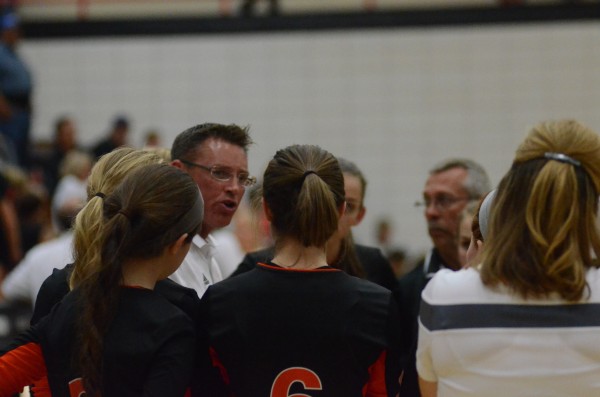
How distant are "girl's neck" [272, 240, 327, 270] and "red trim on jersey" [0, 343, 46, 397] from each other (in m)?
0.73

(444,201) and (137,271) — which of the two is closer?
(137,271)

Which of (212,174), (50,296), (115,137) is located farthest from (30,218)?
(50,296)

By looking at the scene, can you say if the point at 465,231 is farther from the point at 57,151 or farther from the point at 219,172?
the point at 57,151

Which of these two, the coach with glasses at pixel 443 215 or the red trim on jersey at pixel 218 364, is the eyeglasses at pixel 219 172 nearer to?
the red trim on jersey at pixel 218 364

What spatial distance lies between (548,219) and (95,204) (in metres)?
1.34

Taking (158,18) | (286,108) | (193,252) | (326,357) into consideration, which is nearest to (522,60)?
(286,108)

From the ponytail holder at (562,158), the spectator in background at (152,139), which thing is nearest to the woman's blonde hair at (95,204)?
the ponytail holder at (562,158)

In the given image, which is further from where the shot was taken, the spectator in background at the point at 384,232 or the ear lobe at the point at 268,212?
the spectator in background at the point at 384,232

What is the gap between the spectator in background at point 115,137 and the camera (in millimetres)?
10047

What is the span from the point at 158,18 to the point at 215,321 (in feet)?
27.6

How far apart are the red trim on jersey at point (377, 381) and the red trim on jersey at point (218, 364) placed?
40cm

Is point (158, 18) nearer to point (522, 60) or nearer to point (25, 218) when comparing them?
point (25, 218)

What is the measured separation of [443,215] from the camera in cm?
462

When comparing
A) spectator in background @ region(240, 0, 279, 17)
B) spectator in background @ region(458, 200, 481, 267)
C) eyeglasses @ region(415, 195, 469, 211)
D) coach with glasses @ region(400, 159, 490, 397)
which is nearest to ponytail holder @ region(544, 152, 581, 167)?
spectator in background @ region(458, 200, 481, 267)
